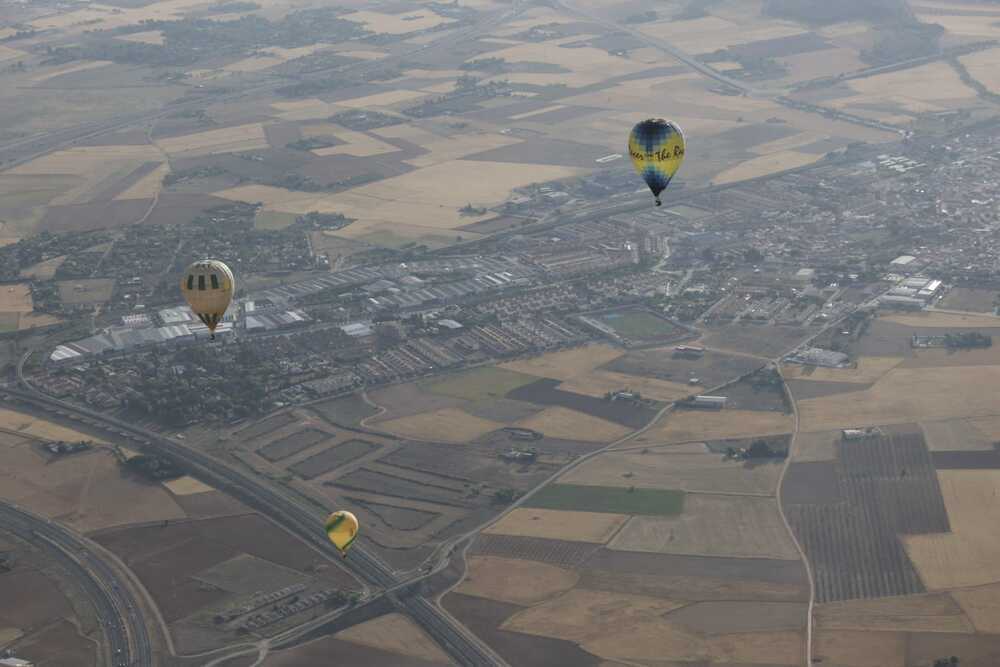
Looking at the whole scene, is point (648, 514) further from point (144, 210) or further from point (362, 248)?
point (144, 210)

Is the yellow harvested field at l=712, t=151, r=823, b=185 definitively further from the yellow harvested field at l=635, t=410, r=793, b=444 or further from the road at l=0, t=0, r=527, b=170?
the road at l=0, t=0, r=527, b=170

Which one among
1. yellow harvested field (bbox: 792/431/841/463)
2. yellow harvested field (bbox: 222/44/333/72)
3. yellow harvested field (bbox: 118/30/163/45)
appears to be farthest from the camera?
yellow harvested field (bbox: 118/30/163/45)

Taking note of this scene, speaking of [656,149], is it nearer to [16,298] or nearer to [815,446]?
[815,446]

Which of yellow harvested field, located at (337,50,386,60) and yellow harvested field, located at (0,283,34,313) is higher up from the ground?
yellow harvested field, located at (0,283,34,313)

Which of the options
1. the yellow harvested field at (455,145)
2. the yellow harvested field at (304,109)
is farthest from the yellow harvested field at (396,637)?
the yellow harvested field at (304,109)

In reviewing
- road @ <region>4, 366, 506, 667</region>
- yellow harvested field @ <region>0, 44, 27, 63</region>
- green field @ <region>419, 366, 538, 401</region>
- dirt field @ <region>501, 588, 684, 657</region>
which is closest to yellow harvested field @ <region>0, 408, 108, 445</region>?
road @ <region>4, 366, 506, 667</region>

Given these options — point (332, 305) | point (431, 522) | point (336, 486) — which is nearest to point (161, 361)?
point (332, 305)

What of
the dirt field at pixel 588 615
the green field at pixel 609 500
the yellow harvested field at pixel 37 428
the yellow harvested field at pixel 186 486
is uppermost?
the dirt field at pixel 588 615

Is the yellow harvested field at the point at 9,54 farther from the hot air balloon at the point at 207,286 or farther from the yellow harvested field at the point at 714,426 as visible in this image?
the yellow harvested field at the point at 714,426
